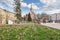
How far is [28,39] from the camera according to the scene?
489 centimetres

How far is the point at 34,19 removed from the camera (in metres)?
33.7

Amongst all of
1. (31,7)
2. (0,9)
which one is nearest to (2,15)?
(0,9)

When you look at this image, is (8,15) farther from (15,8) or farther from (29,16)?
(29,16)

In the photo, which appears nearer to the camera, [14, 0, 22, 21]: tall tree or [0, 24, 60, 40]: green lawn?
[0, 24, 60, 40]: green lawn

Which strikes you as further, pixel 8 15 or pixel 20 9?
pixel 8 15

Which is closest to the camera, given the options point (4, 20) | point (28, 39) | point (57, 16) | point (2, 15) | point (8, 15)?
point (28, 39)

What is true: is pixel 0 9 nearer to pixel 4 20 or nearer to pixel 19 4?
pixel 4 20

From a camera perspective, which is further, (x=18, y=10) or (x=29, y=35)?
(x=18, y=10)

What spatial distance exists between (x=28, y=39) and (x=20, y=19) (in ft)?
116

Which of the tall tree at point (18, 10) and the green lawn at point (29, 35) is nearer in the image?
the green lawn at point (29, 35)

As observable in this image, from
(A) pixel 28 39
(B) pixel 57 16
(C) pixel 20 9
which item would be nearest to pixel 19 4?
(C) pixel 20 9

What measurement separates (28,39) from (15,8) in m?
35.7

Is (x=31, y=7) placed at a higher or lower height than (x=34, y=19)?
higher

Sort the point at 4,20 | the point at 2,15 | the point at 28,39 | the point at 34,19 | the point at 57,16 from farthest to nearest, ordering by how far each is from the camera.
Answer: the point at 2,15 → the point at 4,20 → the point at 57,16 → the point at 34,19 → the point at 28,39
